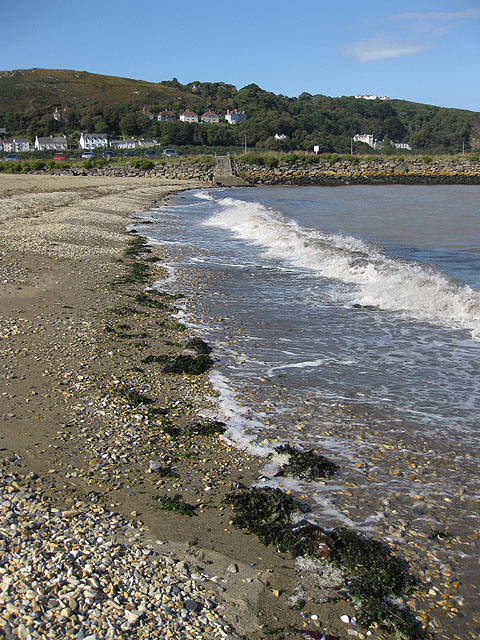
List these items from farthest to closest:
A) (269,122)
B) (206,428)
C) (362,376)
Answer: (269,122)
(362,376)
(206,428)

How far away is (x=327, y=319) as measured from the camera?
841 cm

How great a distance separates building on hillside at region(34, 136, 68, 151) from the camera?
9944 cm

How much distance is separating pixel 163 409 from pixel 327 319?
12.6 ft

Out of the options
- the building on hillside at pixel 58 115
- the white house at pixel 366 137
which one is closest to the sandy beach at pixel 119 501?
the building on hillside at pixel 58 115

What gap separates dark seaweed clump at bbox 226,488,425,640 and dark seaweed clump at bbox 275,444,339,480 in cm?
28

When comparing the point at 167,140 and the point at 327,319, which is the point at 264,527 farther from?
the point at 167,140

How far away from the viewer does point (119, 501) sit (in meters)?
3.72

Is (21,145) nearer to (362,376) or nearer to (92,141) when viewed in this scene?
(92,141)

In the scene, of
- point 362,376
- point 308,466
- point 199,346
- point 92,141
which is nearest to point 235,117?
point 92,141

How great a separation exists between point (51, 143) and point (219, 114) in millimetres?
61030

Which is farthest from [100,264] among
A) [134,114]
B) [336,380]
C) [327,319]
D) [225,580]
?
[134,114]

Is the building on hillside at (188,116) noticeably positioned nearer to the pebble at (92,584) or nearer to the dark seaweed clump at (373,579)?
the pebble at (92,584)

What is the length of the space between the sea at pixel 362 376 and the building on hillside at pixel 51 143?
94626 millimetres

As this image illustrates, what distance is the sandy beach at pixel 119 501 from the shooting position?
108 inches
